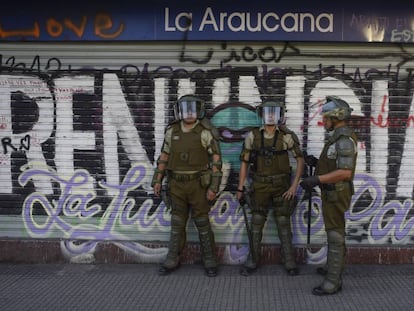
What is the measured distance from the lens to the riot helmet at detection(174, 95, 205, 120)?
5.54 meters

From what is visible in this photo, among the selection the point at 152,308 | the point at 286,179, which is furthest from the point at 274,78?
the point at 152,308

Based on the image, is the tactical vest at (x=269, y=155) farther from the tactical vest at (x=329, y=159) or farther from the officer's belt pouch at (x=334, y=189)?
the officer's belt pouch at (x=334, y=189)

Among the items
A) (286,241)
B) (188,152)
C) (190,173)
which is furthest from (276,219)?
(188,152)

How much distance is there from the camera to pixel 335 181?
16.1 feet

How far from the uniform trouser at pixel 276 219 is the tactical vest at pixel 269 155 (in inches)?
7.4

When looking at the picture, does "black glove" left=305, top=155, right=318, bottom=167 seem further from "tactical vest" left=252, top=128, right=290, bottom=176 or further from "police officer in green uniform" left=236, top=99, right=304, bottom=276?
"tactical vest" left=252, top=128, right=290, bottom=176

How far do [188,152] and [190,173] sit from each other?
238 millimetres

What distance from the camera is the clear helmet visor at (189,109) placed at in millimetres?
5535

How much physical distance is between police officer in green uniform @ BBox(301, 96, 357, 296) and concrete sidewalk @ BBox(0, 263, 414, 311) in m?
0.28

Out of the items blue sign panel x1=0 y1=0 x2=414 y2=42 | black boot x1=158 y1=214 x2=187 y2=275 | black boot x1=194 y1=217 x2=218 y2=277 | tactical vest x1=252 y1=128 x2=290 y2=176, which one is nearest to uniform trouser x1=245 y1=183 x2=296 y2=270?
tactical vest x1=252 y1=128 x2=290 y2=176

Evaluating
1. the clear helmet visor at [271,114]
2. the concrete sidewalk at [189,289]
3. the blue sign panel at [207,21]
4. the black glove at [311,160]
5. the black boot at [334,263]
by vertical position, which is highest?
the blue sign panel at [207,21]

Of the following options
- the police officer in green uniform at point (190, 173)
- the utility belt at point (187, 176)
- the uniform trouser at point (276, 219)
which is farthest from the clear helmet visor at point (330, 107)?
the utility belt at point (187, 176)

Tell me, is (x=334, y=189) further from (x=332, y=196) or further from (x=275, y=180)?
(x=275, y=180)

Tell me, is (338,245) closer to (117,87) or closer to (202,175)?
(202,175)
